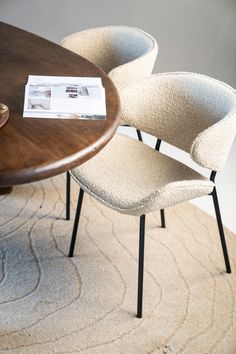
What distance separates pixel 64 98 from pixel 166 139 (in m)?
0.51

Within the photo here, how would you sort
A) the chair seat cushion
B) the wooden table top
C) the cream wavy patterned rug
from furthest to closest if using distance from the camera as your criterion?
the cream wavy patterned rug → the chair seat cushion → the wooden table top

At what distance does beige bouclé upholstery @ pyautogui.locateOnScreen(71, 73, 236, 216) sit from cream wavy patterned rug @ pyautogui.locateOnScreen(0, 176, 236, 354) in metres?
0.39

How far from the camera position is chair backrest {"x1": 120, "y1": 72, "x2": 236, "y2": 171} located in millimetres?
1686

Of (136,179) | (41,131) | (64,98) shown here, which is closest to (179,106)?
(136,179)

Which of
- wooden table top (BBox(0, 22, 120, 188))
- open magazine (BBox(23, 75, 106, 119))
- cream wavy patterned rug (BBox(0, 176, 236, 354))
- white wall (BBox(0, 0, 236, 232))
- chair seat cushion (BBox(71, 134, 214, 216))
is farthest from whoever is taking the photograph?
white wall (BBox(0, 0, 236, 232))

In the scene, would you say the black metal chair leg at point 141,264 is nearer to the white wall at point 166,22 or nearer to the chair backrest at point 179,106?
the chair backrest at point 179,106

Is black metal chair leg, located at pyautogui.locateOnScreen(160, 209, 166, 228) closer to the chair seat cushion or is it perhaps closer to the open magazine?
the chair seat cushion

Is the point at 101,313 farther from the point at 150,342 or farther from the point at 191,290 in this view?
the point at 191,290

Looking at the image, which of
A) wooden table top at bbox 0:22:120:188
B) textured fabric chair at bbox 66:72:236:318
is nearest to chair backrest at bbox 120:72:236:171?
textured fabric chair at bbox 66:72:236:318

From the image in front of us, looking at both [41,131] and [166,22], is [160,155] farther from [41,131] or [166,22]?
[166,22]

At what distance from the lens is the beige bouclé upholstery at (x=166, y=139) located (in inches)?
60.8

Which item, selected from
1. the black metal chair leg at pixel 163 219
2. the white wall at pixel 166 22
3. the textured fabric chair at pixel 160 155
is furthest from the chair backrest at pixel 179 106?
the white wall at pixel 166 22

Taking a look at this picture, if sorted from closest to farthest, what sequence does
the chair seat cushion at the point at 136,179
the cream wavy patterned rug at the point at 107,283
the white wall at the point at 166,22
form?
the chair seat cushion at the point at 136,179, the cream wavy patterned rug at the point at 107,283, the white wall at the point at 166,22

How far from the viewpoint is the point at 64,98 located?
4.82 feet
